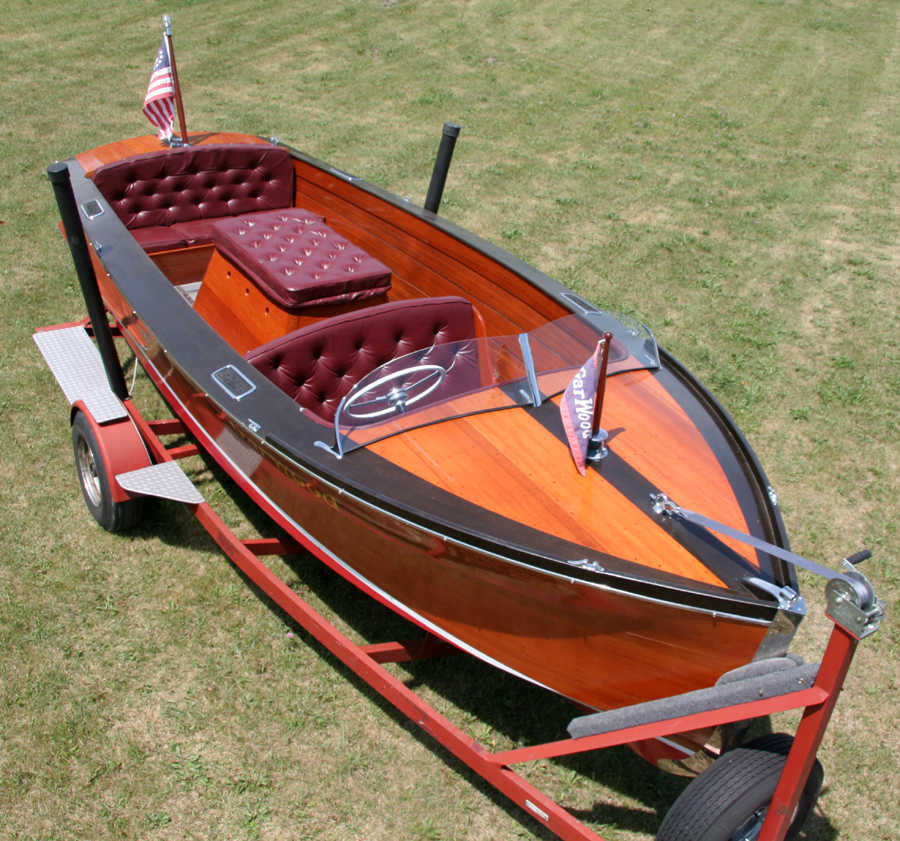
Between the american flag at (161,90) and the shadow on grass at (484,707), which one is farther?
the american flag at (161,90)

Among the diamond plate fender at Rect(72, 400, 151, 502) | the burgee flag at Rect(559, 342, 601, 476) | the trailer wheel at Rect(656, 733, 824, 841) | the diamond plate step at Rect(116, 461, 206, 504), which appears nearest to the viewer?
the trailer wheel at Rect(656, 733, 824, 841)

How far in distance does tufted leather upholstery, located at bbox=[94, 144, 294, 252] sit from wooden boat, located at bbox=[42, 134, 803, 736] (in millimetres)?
377

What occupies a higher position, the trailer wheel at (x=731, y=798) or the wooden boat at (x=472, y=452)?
the wooden boat at (x=472, y=452)

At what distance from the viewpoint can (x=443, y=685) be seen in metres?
2.98

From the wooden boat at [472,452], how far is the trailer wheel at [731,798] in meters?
0.26

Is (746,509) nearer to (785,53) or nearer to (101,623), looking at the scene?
(101,623)

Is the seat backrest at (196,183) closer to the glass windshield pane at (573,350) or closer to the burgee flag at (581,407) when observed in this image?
the glass windshield pane at (573,350)

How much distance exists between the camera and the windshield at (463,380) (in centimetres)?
266

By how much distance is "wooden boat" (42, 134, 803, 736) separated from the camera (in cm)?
212

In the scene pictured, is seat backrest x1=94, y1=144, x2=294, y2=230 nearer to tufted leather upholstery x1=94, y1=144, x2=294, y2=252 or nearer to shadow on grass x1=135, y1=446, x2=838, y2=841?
tufted leather upholstery x1=94, y1=144, x2=294, y2=252

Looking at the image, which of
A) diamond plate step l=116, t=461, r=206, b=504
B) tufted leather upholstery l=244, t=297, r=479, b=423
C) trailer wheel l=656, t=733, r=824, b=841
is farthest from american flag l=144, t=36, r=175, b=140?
trailer wheel l=656, t=733, r=824, b=841

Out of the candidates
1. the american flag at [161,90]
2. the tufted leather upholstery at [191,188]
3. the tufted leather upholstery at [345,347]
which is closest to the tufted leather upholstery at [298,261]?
the tufted leather upholstery at [345,347]

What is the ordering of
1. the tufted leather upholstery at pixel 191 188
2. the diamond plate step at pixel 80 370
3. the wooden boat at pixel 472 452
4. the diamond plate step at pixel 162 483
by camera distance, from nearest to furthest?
the wooden boat at pixel 472 452, the diamond plate step at pixel 162 483, the diamond plate step at pixel 80 370, the tufted leather upholstery at pixel 191 188

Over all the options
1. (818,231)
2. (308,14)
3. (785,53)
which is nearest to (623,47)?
(785,53)
